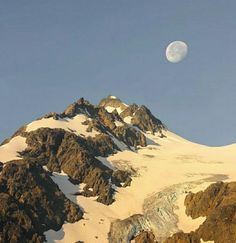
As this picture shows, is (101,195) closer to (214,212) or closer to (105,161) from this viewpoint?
(105,161)

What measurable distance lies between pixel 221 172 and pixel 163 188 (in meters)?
24.8

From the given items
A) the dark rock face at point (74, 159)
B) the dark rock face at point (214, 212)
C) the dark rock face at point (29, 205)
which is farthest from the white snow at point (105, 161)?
the dark rock face at point (214, 212)

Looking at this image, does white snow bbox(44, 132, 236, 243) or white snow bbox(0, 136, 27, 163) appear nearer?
white snow bbox(44, 132, 236, 243)

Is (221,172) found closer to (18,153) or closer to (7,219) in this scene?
(18,153)

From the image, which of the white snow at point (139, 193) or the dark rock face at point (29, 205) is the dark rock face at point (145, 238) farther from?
the dark rock face at point (29, 205)

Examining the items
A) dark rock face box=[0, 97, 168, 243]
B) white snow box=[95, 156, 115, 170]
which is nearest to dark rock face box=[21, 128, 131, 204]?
dark rock face box=[0, 97, 168, 243]

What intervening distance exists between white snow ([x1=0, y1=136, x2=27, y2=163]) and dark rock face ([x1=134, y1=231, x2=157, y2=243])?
5484cm

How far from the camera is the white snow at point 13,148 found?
176m

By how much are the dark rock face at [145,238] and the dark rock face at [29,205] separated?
1867cm

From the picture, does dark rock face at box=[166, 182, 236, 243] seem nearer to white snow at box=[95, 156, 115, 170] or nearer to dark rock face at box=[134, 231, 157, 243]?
dark rock face at box=[134, 231, 157, 243]

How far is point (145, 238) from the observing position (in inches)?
5325

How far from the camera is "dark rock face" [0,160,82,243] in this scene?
428 ft

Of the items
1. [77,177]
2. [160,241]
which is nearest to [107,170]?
[77,177]

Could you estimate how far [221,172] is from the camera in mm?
181500
